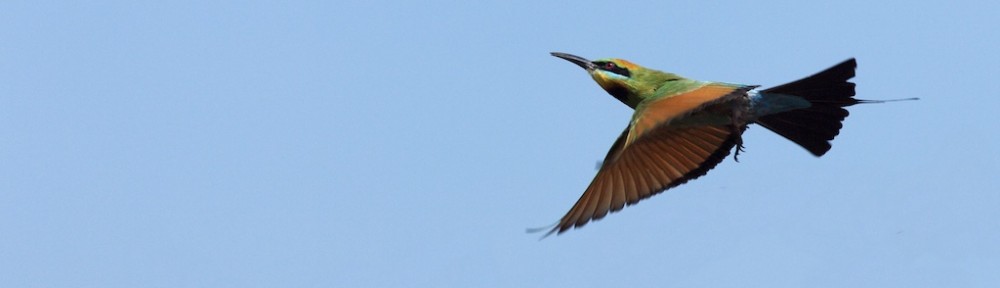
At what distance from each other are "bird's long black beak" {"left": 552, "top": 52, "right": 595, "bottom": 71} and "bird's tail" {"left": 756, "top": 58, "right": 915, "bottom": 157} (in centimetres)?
102

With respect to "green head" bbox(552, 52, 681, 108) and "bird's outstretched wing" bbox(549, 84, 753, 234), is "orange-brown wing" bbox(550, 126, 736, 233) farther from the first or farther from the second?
"green head" bbox(552, 52, 681, 108)

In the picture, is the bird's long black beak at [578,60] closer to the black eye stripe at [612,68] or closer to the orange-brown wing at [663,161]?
the black eye stripe at [612,68]

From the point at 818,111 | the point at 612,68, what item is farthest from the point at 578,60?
the point at 818,111

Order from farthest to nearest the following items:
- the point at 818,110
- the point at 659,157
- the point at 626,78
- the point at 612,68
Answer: the point at 659,157 < the point at 612,68 < the point at 626,78 < the point at 818,110

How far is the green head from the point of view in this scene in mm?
7684

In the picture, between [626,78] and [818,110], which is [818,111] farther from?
[626,78]

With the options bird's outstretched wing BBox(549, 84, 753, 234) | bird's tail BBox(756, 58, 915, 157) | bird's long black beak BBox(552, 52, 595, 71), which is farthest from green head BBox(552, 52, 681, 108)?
bird's tail BBox(756, 58, 915, 157)

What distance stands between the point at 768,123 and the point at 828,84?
2.00 feet

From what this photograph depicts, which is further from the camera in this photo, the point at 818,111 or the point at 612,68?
the point at 612,68

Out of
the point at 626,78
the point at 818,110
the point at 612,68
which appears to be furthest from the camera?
the point at 612,68

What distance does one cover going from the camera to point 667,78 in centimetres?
771

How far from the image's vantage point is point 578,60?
27.0 ft

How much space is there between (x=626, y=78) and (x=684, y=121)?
39cm

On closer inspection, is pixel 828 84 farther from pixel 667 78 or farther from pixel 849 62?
pixel 667 78
